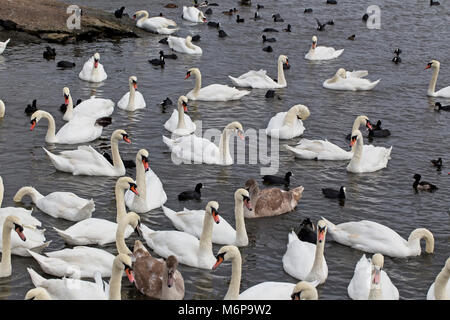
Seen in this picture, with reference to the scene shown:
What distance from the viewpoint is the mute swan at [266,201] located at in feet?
59.9

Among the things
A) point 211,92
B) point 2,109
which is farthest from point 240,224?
point 211,92

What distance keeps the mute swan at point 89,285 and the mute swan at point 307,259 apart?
11.0 feet

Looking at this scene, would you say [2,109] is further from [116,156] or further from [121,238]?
[121,238]

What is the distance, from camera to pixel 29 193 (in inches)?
721

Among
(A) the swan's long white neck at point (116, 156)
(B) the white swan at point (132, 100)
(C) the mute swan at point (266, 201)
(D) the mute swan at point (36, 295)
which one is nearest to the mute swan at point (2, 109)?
(B) the white swan at point (132, 100)

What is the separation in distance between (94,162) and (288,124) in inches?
236

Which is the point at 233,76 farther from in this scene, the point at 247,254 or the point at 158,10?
the point at 247,254

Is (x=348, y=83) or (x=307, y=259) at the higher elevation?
(x=348, y=83)

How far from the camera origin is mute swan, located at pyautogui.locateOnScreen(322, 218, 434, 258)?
16.5 meters

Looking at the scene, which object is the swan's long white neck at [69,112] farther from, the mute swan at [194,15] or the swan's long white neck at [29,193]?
the mute swan at [194,15]

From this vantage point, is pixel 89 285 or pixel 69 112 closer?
pixel 89 285

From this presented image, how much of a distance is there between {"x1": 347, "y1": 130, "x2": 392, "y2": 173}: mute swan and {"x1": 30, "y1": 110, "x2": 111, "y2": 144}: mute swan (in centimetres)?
680

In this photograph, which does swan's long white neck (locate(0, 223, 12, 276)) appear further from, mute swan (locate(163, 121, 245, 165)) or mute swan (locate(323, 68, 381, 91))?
mute swan (locate(323, 68, 381, 91))
